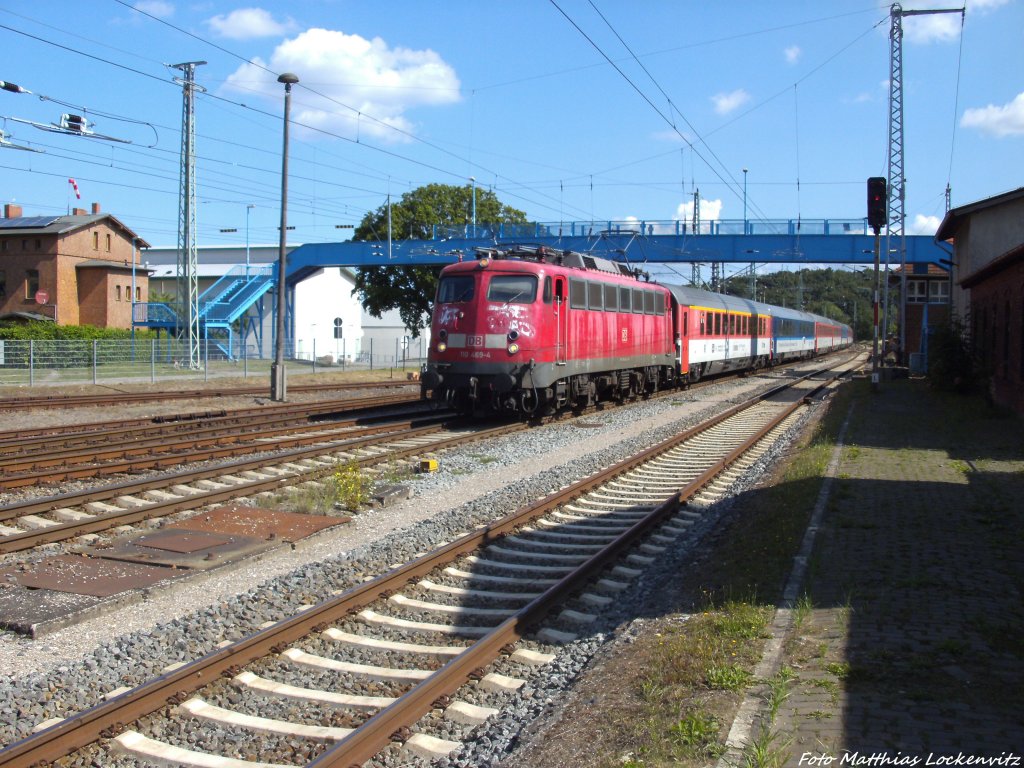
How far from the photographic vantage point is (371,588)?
7074mm

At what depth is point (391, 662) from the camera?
5984 mm

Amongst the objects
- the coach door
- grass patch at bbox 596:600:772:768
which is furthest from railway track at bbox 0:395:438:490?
grass patch at bbox 596:600:772:768

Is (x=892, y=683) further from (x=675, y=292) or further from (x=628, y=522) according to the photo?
(x=675, y=292)

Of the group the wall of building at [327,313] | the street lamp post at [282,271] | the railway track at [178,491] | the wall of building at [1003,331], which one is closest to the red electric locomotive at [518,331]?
the railway track at [178,491]

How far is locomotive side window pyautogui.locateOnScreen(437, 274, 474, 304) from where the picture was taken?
18.5m

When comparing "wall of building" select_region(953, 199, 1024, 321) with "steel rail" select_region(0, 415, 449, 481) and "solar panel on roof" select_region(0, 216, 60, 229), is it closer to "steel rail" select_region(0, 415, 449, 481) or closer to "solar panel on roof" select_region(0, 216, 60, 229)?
"steel rail" select_region(0, 415, 449, 481)

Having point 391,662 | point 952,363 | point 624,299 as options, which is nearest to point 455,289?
point 624,299

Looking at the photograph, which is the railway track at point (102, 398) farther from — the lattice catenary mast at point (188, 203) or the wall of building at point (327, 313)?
the wall of building at point (327, 313)

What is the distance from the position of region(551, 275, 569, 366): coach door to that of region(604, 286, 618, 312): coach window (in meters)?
2.67

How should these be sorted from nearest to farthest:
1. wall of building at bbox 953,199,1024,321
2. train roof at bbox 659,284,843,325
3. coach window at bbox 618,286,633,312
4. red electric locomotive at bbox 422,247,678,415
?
red electric locomotive at bbox 422,247,678,415
coach window at bbox 618,286,633,312
wall of building at bbox 953,199,1024,321
train roof at bbox 659,284,843,325

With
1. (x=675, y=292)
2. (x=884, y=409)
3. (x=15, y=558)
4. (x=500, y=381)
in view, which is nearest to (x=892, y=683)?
(x=15, y=558)

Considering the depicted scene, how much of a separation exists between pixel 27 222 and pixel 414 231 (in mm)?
22527

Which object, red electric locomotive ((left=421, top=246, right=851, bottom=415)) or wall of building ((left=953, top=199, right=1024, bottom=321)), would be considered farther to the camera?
wall of building ((left=953, top=199, right=1024, bottom=321))

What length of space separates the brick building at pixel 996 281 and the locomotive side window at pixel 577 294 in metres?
8.96
